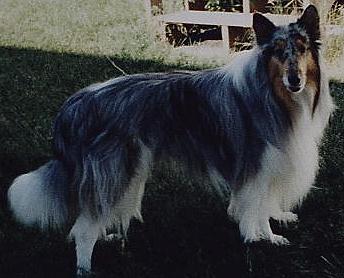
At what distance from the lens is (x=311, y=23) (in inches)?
151

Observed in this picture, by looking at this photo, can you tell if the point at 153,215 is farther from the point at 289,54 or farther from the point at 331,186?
the point at 289,54

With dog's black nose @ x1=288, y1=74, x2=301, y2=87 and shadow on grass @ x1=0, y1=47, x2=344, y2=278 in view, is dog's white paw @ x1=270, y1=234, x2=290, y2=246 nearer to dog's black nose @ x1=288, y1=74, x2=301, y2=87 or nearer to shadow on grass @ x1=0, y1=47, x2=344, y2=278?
shadow on grass @ x1=0, y1=47, x2=344, y2=278

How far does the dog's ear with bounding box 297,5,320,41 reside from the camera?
3.80 m

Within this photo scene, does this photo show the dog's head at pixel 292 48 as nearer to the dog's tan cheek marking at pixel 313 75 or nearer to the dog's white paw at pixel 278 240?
the dog's tan cheek marking at pixel 313 75

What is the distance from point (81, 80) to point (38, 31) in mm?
2670

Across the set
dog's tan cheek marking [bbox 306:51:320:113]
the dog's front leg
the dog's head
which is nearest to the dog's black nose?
the dog's head

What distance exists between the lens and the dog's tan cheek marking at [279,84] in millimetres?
3805

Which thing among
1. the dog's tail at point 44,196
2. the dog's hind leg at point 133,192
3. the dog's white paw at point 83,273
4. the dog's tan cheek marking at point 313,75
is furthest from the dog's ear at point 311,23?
the dog's white paw at point 83,273

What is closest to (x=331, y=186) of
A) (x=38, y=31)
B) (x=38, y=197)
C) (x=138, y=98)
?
(x=138, y=98)

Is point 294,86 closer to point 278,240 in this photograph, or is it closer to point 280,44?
point 280,44

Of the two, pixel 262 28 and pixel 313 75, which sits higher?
pixel 262 28

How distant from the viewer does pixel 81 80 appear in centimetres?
754

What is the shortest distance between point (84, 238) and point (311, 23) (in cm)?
178

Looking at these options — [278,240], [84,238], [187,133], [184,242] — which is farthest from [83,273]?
[278,240]
